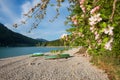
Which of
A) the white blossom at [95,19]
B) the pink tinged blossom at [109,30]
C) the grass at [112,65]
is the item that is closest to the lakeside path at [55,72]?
the grass at [112,65]

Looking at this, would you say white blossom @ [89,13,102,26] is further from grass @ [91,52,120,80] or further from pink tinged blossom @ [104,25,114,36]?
grass @ [91,52,120,80]

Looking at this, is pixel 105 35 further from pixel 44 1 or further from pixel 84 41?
pixel 84 41

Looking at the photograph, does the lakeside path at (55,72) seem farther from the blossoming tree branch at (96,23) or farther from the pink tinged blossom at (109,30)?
the pink tinged blossom at (109,30)

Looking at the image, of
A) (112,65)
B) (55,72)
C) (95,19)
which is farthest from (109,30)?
(55,72)

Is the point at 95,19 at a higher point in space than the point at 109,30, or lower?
higher

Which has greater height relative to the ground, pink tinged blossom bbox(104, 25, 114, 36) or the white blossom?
the white blossom

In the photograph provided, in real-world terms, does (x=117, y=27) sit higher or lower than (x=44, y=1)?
lower

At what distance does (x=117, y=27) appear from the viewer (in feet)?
8.24

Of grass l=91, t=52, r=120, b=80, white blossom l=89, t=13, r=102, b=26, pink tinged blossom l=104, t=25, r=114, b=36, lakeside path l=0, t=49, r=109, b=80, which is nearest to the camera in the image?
pink tinged blossom l=104, t=25, r=114, b=36

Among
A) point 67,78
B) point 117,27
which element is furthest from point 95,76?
point 117,27

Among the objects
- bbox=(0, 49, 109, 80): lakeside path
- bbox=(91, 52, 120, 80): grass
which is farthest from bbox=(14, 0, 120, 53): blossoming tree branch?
bbox=(0, 49, 109, 80): lakeside path

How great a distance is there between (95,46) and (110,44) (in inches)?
34.2

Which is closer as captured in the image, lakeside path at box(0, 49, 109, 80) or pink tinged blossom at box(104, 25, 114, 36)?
pink tinged blossom at box(104, 25, 114, 36)

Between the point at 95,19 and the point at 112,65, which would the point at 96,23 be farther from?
the point at 112,65
